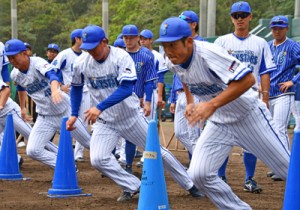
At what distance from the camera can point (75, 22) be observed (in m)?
58.6

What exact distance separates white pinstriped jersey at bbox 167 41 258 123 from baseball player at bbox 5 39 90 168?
158 inches

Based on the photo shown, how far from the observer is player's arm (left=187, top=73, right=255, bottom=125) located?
5902 millimetres

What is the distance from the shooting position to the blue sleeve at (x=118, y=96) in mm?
8242

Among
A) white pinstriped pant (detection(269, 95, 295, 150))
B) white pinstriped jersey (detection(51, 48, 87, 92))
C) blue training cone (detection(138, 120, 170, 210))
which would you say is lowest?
blue training cone (detection(138, 120, 170, 210))

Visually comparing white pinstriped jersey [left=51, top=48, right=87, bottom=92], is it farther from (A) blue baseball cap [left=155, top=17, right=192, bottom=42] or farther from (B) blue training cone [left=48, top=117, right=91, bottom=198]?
(A) blue baseball cap [left=155, top=17, right=192, bottom=42]

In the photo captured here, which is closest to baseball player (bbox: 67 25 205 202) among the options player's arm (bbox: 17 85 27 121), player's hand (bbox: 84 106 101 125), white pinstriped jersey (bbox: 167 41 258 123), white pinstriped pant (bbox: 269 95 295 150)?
player's hand (bbox: 84 106 101 125)

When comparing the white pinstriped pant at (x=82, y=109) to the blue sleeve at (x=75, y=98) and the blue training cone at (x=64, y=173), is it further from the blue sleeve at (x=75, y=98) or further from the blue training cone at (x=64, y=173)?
the blue sleeve at (x=75, y=98)

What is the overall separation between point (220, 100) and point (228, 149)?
42.6 inches

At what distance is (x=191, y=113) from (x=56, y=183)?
407cm

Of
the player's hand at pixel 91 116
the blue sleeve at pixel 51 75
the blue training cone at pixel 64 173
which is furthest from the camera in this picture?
the blue sleeve at pixel 51 75

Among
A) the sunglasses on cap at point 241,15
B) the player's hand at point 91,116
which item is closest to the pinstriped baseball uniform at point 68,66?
the sunglasses on cap at point 241,15

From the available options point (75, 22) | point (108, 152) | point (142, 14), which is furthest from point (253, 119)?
point (75, 22)

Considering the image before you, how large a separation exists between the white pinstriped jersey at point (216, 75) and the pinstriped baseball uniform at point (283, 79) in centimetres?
402

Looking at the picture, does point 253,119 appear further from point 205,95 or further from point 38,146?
point 38,146
